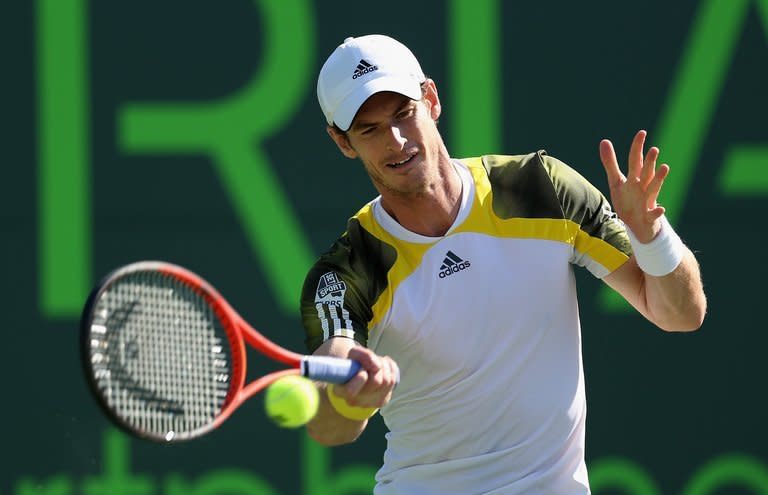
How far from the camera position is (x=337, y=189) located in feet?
16.4

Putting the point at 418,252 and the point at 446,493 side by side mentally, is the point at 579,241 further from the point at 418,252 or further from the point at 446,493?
the point at 446,493

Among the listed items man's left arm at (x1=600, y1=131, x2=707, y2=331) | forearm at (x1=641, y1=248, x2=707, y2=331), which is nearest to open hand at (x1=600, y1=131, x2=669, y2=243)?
man's left arm at (x1=600, y1=131, x2=707, y2=331)

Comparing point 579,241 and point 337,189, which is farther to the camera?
point 337,189

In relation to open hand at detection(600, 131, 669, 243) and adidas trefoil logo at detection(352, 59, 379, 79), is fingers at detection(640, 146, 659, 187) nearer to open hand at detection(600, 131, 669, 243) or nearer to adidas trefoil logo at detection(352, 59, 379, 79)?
open hand at detection(600, 131, 669, 243)

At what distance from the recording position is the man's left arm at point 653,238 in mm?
3131

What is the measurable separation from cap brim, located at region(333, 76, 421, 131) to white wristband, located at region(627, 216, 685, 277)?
60cm

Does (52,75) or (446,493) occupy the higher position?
(52,75)

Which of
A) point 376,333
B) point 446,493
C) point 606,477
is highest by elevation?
point 376,333

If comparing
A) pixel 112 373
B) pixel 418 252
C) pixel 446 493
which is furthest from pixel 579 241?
pixel 112 373

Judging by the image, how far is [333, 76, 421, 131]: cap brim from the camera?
326 cm

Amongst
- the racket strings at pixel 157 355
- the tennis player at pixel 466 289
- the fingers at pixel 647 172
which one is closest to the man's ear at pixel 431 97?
the tennis player at pixel 466 289

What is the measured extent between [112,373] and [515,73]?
2.64m

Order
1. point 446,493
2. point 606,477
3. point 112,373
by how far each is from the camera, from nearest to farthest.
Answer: point 112,373 → point 446,493 → point 606,477

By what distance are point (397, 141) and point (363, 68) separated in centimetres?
19
